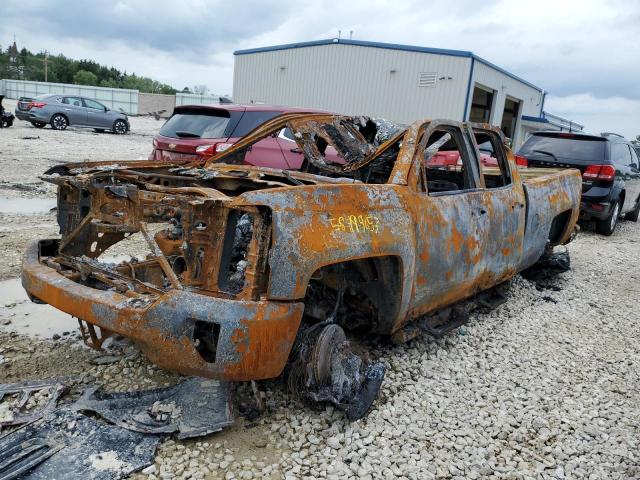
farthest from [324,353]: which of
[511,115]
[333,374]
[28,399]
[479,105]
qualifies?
[511,115]

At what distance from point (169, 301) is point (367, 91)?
1803cm

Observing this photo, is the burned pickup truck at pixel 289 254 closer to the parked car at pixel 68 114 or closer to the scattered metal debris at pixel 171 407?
the scattered metal debris at pixel 171 407

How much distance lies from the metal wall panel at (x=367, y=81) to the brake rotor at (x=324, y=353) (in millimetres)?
16416

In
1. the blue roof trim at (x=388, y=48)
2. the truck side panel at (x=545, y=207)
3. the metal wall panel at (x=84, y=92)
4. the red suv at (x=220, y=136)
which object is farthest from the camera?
the metal wall panel at (x=84, y=92)

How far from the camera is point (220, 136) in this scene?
22.3ft

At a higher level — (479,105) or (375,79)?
(479,105)

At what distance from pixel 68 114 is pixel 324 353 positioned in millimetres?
20712

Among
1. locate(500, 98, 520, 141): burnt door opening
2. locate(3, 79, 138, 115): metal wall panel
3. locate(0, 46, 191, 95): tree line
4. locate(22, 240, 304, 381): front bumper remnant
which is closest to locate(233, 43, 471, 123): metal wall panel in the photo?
locate(500, 98, 520, 141): burnt door opening

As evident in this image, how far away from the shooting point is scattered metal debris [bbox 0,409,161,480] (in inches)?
86.4

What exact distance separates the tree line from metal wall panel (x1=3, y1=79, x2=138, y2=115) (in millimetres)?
18196

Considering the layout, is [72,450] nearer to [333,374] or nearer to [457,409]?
[333,374]

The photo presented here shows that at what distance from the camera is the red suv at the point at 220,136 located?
21.6 feet

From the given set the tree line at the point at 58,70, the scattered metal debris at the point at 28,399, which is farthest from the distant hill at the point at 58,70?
the scattered metal debris at the point at 28,399

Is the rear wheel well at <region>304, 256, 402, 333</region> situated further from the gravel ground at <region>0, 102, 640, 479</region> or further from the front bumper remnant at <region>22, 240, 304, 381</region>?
the front bumper remnant at <region>22, 240, 304, 381</region>
